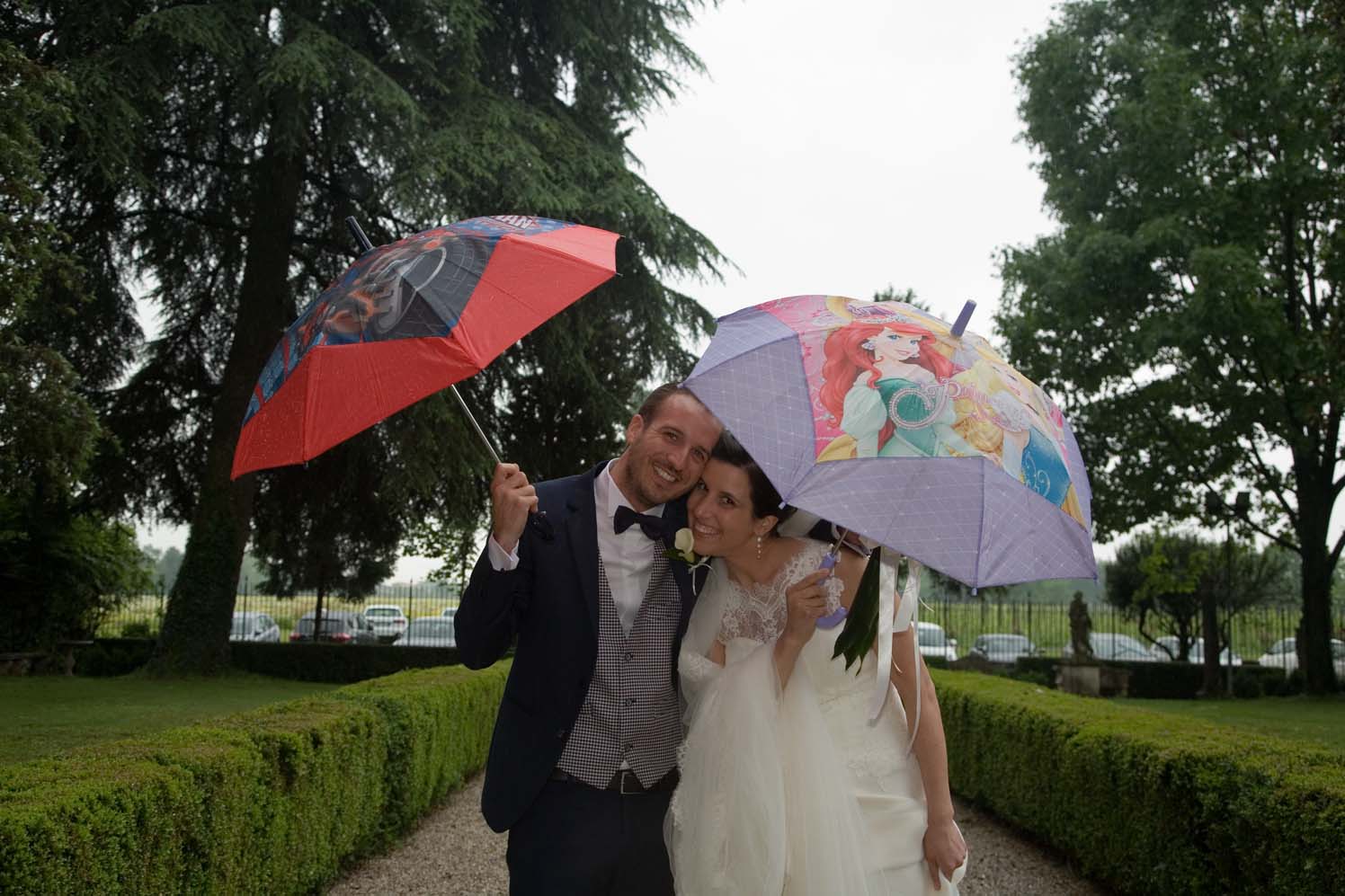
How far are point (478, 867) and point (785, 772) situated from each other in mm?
5014

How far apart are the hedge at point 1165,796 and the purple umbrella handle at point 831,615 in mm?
2400

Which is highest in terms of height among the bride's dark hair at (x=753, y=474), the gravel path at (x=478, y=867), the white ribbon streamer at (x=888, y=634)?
the bride's dark hair at (x=753, y=474)

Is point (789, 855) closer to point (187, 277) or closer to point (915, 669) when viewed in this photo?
point (915, 669)

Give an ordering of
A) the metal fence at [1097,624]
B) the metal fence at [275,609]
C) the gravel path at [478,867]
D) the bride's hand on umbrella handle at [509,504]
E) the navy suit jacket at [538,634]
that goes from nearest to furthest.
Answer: the bride's hand on umbrella handle at [509,504] → the navy suit jacket at [538,634] → the gravel path at [478,867] → the metal fence at [275,609] → the metal fence at [1097,624]

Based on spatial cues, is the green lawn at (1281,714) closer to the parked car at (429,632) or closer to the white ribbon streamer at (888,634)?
the white ribbon streamer at (888,634)

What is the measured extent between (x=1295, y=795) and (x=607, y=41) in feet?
47.2

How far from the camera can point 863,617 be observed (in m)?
2.72

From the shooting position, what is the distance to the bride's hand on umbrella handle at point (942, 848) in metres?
2.80

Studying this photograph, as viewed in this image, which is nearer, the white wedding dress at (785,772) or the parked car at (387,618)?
the white wedding dress at (785,772)

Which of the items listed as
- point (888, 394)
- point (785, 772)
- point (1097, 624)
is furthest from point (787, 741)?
point (1097, 624)

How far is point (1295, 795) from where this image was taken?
14.1 feet

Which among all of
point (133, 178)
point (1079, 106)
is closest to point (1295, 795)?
point (133, 178)

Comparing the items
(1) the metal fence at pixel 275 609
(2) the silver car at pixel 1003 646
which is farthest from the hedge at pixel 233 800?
(2) the silver car at pixel 1003 646

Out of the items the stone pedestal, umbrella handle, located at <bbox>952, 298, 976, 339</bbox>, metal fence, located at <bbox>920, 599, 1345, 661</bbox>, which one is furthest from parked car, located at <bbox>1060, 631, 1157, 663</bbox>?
umbrella handle, located at <bbox>952, 298, 976, 339</bbox>
